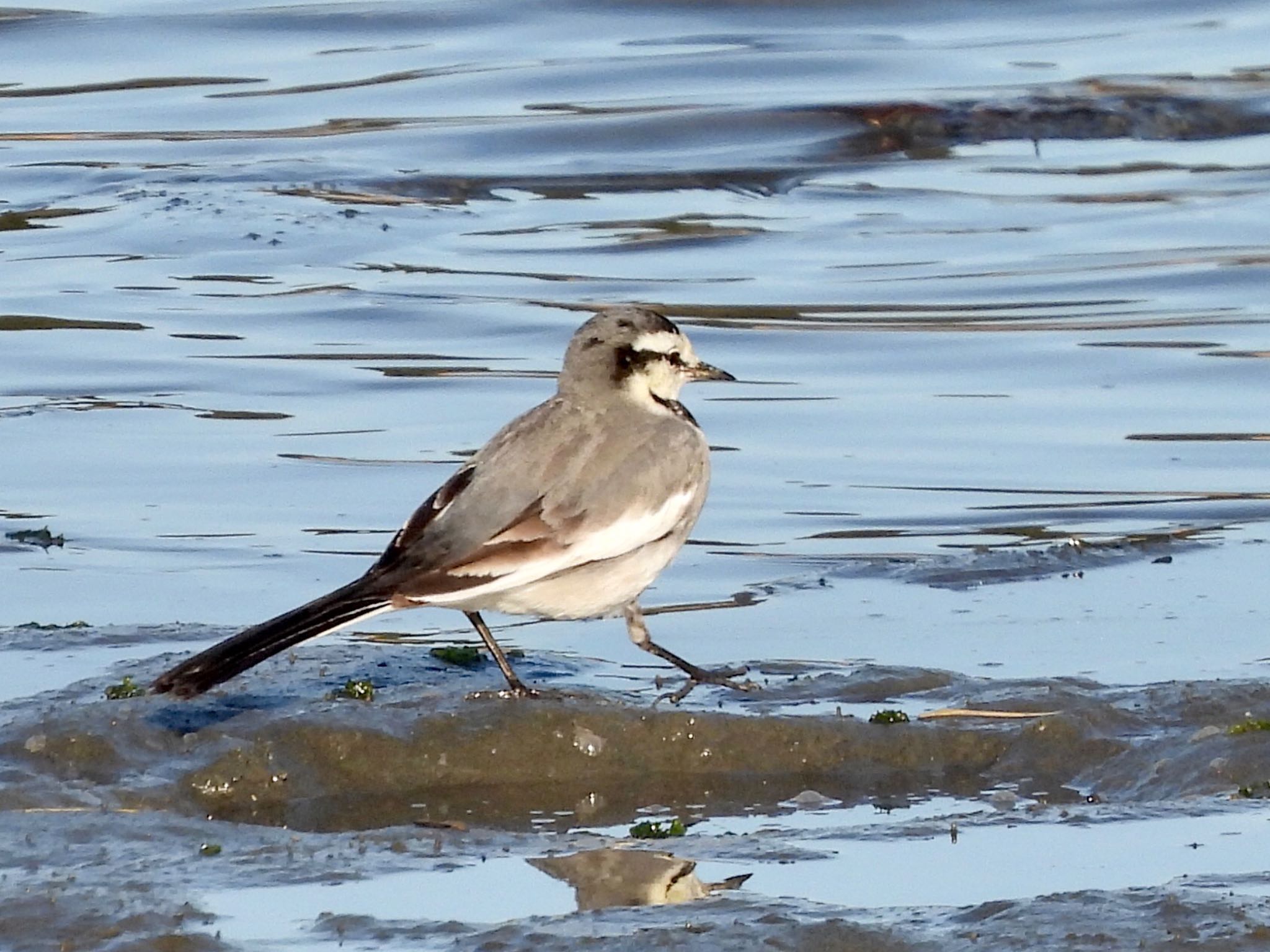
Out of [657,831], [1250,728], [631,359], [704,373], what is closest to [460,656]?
[631,359]

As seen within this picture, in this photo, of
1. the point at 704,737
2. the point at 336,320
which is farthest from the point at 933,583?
the point at 336,320

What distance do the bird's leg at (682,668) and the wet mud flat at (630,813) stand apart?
0.16 feet

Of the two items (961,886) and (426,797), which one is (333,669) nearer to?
(426,797)

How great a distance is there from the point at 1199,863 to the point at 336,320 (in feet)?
25.2

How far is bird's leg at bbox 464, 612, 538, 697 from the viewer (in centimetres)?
680

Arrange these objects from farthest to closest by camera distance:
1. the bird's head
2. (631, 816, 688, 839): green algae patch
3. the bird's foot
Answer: the bird's head < the bird's foot < (631, 816, 688, 839): green algae patch

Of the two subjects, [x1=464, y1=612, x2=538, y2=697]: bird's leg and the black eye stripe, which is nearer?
[x1=464, y1=612, x2=538, y2=697]: bird's leg

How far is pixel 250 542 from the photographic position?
8.81 meters

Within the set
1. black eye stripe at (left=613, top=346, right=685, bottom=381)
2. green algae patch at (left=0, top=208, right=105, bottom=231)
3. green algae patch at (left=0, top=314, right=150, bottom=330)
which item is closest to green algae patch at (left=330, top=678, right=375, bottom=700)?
black eye stripe at (left=613, top=346, right=685, bottom=381)

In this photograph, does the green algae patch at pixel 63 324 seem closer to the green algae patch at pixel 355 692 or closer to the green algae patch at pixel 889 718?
the green algae patch at pixel 355 692

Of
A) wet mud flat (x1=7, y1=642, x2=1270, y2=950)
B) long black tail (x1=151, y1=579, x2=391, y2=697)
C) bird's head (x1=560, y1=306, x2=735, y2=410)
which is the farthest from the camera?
bird's head (x1=560, y1=306, x2=735, y2=410)

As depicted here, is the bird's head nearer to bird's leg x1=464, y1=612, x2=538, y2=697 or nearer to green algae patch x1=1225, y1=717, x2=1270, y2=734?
bird's leg x1=464, y1=612, x2=538, y2=697

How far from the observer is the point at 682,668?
706 cm

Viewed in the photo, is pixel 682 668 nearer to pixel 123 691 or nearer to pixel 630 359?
pixel 630 359
